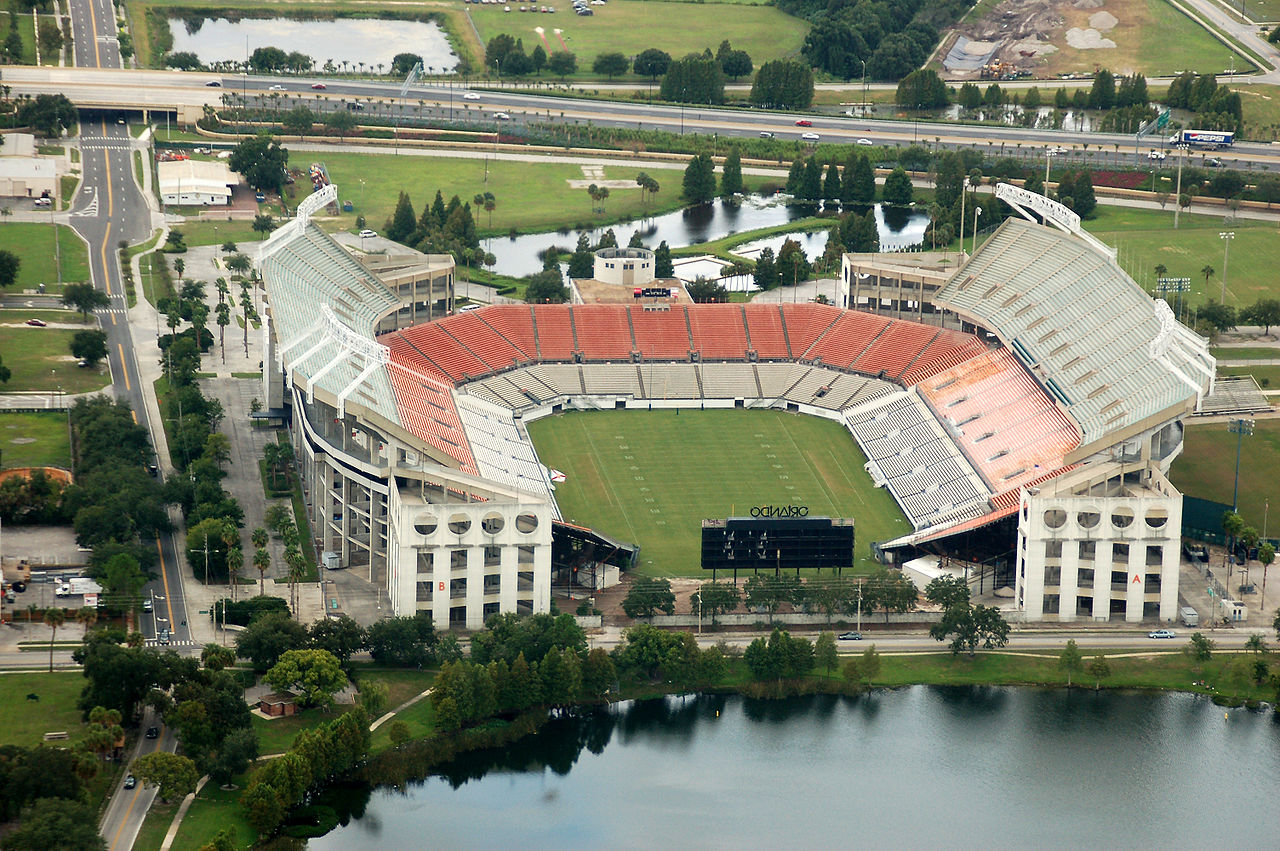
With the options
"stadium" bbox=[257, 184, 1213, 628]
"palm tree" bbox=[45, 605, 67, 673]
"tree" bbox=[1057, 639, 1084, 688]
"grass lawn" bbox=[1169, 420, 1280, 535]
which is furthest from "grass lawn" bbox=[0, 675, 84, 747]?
"grass lawn" bbox=[1169, 420, 1280, 535]

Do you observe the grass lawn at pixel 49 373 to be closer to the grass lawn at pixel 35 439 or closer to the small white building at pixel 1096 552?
the grass lawn at pixel 35 439

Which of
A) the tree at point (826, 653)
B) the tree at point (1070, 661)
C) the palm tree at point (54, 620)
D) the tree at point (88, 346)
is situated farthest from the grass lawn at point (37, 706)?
the tree at point (88, 346)

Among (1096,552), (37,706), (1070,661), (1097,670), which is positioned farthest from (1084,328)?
(37,706)

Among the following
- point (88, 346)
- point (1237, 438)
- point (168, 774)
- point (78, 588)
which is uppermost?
point (88, 346)

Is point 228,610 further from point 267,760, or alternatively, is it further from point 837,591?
point 837,591

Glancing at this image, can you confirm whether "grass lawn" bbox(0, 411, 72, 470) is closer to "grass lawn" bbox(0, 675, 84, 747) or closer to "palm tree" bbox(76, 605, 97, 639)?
"palm tree" bbox(76, 605, 97, 639)

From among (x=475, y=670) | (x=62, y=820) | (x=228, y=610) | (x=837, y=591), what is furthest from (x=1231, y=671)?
(x=62, y=820)

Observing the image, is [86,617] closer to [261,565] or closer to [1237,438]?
[261,565]
